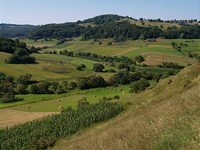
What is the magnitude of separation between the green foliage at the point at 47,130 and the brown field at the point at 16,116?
1055cm

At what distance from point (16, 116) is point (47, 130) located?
2097cm

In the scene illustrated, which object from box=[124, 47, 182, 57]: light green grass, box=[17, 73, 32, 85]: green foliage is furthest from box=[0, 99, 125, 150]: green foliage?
box=[124, 47, 182, 57]: light green grass

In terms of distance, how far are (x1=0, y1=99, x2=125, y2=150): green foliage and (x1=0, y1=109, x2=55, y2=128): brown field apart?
10.6 meters

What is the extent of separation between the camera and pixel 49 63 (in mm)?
113938

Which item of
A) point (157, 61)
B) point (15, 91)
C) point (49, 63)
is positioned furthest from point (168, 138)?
point (157, 61)

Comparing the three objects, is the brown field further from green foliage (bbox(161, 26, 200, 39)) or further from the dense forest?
green foliage (bbox(161, 26, 200, 39))

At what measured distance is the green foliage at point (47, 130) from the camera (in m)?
31.7

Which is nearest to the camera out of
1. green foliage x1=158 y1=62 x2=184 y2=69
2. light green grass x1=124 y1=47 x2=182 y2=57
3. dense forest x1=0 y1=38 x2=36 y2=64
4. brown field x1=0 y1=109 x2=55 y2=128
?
brown field x1=0 y1=109 x2=55 y2=128

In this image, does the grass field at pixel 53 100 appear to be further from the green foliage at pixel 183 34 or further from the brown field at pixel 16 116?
the green foliage at pixel 183 34

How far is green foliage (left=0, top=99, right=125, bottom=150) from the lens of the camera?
31.7 m

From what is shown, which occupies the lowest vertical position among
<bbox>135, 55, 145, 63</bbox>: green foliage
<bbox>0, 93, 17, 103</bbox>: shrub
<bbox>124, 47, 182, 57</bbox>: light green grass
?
<bbox>0, 93, 17, 103</bbox>: shrub

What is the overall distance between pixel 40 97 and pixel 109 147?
2495 inches

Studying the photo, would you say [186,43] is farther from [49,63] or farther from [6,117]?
[6,117]

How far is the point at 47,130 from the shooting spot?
116 feet
